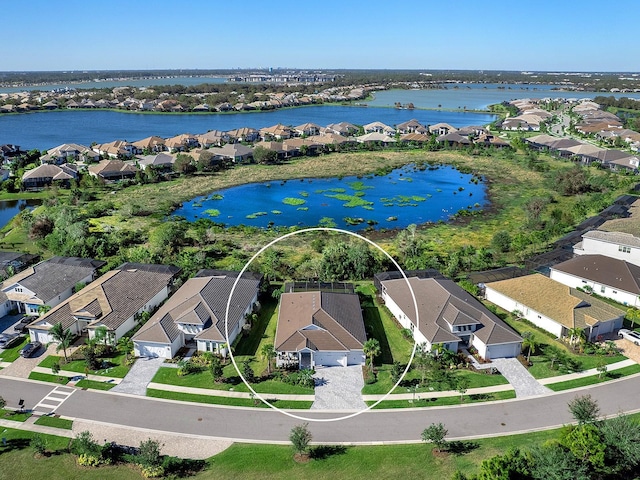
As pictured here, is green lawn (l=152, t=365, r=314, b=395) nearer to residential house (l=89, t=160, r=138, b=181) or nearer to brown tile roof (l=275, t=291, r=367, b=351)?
brown tile roof (l=275, t=291, r=367, b=351)

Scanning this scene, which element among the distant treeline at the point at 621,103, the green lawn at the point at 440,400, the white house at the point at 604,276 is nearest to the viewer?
the green lawn at the point at 440,400

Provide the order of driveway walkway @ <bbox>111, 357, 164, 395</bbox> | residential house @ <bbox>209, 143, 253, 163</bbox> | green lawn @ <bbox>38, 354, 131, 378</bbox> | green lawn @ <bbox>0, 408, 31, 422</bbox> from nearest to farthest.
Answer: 1. green lawn @ <bbox>0, 408, 31, 422</bbox>
2. driveway walkway @ <bbox>111, 357, 164, 395</bbox>
3. green lawn @ <bbox>38, 354, 131, 378</bbox>
4. residential house @ <bbox>209, 143, 253, 163</bbox>

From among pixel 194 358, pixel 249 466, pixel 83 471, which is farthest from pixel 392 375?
pixel 83 471

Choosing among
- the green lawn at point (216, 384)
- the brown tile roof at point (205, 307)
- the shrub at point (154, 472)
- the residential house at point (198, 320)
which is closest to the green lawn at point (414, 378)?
the green lawn at point (216, 384)

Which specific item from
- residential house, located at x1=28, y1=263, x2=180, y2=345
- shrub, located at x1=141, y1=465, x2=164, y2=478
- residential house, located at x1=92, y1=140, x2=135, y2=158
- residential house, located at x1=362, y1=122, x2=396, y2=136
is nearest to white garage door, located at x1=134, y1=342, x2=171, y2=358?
residential house, located at x1=28, y1=263, x2=180, y2=345

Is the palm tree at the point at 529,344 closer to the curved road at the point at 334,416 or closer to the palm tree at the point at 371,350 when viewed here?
the curved road at the point at 334,416

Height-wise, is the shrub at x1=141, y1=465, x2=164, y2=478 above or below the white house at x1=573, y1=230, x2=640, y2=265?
below
